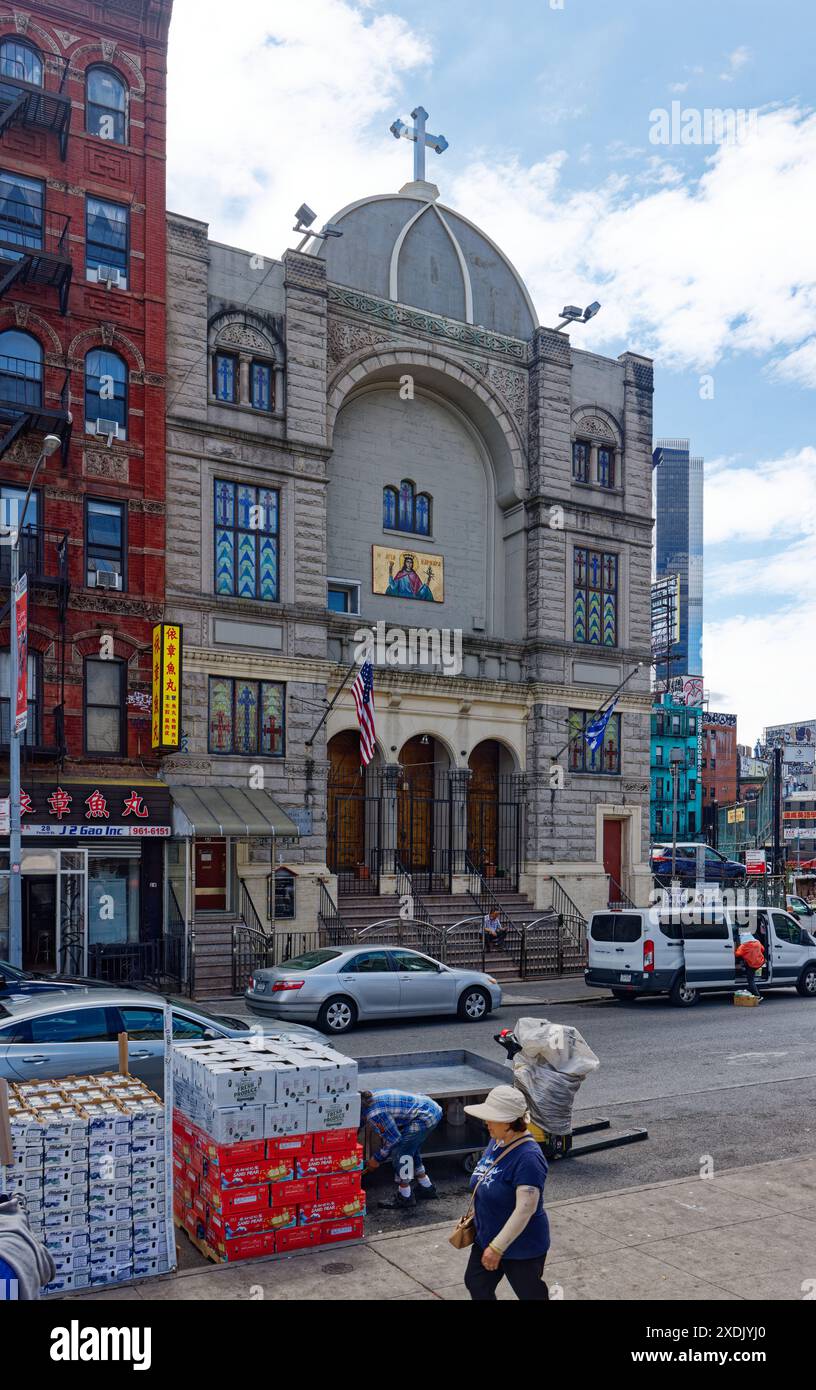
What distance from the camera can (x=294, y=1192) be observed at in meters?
7.93

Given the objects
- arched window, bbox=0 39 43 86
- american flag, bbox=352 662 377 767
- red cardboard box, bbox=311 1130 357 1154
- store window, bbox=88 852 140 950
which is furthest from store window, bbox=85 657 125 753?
red cardboard box, bbox=311 1130 357 1154

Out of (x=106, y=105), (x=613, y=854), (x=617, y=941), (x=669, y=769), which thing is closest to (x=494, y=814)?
(x=613, y=854)

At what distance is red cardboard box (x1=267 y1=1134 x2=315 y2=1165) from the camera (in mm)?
7891

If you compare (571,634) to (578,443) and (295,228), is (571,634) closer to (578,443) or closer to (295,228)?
(578,443)

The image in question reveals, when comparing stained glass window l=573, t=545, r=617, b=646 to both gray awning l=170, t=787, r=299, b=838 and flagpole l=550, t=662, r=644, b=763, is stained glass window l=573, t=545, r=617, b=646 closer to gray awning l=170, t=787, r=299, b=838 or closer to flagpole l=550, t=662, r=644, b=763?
flagpole l=550, t=662, r=644, b=763

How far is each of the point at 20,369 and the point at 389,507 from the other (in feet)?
34.0

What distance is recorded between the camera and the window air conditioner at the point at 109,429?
77.7 feet

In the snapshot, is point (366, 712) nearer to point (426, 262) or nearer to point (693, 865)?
point (426, 262)

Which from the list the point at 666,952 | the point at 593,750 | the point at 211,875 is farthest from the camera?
the point at 593,750

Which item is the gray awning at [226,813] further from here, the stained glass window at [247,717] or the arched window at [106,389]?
the arched window at [106,389]

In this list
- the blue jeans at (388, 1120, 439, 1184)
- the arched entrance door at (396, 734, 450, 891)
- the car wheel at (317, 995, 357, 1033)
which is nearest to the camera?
the blue jeans at (388, 1120, 439, 1184)

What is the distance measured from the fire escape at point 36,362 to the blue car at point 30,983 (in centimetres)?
584

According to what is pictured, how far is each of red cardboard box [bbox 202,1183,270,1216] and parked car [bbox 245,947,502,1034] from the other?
31.2 ft
